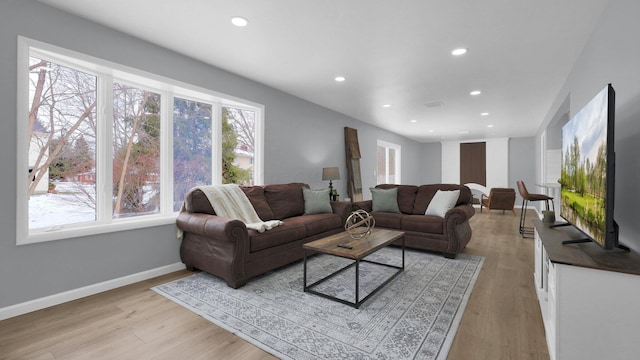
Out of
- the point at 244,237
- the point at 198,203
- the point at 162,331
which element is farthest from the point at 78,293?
the point at 244,237

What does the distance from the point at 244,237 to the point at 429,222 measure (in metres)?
2.47

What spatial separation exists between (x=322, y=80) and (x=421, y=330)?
10.7ft

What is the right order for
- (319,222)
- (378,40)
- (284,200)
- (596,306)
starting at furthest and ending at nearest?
1. (284,200)
2. (319,222)
3. (378,40)
4. (596,306)

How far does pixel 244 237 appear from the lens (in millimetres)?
2684

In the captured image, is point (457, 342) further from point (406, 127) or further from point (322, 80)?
point (406, 127)

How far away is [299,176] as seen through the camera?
4.94 m

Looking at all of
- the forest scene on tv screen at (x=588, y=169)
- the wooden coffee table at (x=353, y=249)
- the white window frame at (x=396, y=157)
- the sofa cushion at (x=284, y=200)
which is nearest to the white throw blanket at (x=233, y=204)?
the sofa cushion at (x=284, y=200)

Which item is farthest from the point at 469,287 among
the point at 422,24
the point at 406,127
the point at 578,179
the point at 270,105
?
the point at 406,127

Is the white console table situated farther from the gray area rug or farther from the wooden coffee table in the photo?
the wooden coffee table

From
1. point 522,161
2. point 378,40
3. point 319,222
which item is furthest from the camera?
point 522,161

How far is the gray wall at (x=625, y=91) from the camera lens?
1.66 m

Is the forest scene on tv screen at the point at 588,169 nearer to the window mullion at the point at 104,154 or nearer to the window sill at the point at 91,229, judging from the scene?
the window sill at the point at 91,229

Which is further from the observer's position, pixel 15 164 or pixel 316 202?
pixel 316 202

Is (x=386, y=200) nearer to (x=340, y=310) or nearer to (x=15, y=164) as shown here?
(x=340, y=310)
